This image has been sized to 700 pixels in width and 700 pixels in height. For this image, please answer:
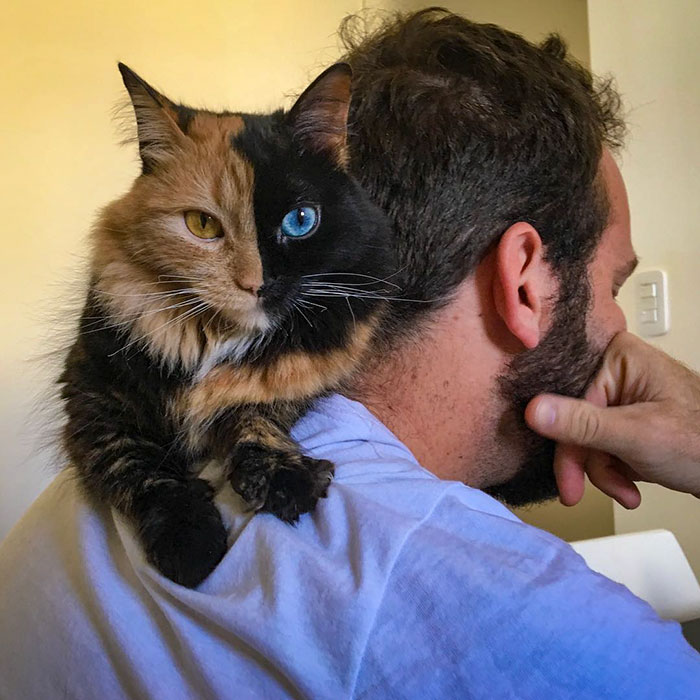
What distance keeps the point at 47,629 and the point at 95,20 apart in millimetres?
1915

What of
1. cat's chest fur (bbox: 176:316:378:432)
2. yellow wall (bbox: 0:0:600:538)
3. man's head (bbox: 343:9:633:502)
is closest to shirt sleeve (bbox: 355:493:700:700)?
cat's chest fur (bbox: 176:316:378:432)

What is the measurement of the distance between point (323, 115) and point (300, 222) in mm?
164

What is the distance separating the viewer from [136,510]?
744mm

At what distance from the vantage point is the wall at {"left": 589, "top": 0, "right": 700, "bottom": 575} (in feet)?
5.56

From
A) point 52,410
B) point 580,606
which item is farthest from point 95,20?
point 580,606

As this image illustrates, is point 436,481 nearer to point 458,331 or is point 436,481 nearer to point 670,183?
point 458,331

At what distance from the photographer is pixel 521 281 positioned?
98cm

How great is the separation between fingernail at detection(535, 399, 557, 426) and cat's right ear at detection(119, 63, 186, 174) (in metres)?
0.66

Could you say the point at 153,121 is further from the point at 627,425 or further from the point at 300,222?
the point at 627,425

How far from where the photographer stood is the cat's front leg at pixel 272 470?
0.67m

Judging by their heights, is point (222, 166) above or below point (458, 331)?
above

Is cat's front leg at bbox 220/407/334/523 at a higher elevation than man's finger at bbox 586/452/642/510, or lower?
higher

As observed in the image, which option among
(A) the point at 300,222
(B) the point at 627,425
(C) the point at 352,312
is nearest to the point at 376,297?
(C) the point at 352,312

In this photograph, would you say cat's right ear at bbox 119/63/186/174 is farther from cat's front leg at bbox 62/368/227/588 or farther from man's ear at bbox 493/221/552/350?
man's ear at bbox 493/221/552/350
